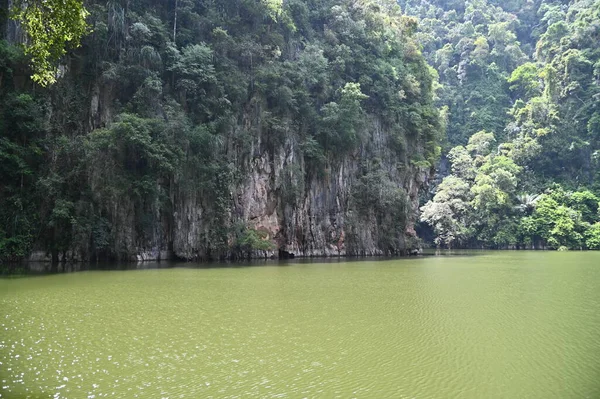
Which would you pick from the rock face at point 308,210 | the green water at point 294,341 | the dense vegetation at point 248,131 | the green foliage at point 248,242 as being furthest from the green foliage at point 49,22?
the green foliage at point 248,242

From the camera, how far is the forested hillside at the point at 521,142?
1720 inches

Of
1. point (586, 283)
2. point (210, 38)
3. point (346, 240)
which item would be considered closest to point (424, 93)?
point (346, 240)

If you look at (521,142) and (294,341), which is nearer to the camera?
(294,341)

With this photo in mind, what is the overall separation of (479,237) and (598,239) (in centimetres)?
986

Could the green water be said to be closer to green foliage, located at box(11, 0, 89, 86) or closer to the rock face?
green foliage, located at box(11, 0, 89, 86)

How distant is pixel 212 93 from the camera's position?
26672mm

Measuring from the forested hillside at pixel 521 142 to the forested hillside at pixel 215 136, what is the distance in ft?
35.8

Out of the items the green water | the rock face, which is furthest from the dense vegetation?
the green water

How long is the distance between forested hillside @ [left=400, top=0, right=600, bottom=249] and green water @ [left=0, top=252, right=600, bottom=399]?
3142 centimetres

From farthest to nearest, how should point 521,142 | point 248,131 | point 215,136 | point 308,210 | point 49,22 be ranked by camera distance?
point 521,142
point 308,210
point 248,131
point 215,136
point 49,22

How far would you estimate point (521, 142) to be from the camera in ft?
161

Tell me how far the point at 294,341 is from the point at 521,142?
4840cm

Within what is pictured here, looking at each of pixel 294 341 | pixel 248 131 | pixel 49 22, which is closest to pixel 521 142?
pixel 248 131

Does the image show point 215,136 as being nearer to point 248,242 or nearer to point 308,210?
point 248,242
